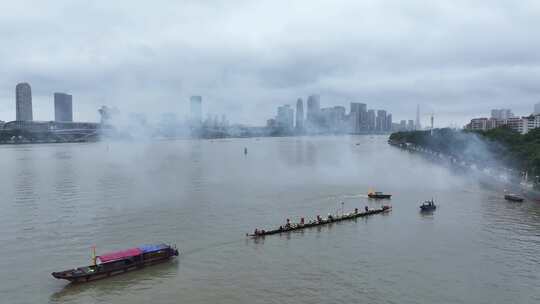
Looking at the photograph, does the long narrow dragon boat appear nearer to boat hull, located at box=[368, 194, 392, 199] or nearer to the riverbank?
boat hull, located at box=[368, 194, 392, 199]

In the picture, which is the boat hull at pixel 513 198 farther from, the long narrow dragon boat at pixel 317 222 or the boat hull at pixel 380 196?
the long narrow dragon boat at pixel 317 222

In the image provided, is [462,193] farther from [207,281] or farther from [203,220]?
[207,281]

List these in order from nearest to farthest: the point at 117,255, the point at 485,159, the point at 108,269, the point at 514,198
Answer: the point at 108,269 → the point at 117,255 → the point at 514,198 → the point at 485,159

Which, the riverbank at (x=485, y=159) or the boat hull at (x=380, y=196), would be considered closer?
the boat hull at (x=380, y=196)

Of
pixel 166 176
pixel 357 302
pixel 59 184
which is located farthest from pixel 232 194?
pixel 357 302

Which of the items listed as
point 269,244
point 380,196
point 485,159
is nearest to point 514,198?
point 380,196

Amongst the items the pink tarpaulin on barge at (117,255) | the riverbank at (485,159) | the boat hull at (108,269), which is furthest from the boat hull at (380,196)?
the pink tarpaulin on barge at (117,255)

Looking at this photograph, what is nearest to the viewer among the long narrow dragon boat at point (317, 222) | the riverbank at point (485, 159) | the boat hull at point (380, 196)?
the long narrow dragon boat at point (317, 222)

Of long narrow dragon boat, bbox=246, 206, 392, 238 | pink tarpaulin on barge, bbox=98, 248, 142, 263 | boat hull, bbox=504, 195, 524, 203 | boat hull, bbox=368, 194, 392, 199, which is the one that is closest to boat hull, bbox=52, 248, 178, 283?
pink tarpaulin on barge, bbox=98, 248, 142, 263

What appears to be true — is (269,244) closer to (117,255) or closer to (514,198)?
(117,255)
